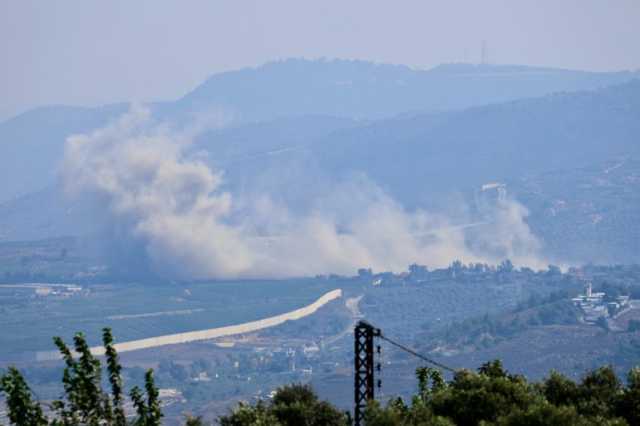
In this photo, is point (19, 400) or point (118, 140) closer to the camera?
point (19, 400)

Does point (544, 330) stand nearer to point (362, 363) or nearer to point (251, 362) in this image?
point (251, 362)

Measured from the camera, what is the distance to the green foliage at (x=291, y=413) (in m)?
32.9

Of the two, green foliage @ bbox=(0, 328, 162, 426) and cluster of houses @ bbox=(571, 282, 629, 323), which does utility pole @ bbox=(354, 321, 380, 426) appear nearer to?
green foliage @ bbox=(0, 328, 162, 426)

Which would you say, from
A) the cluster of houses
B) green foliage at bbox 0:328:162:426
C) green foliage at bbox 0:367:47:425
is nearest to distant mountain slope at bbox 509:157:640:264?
the cluster of houses

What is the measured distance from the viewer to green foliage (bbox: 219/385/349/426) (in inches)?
1294

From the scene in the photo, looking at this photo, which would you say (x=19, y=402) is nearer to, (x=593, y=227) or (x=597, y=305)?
(x=597, y=305)

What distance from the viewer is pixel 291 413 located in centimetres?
3631

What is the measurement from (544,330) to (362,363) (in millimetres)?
89960

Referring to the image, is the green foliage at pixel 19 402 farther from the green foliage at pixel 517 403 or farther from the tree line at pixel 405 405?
the green foliage at pixel 517 403

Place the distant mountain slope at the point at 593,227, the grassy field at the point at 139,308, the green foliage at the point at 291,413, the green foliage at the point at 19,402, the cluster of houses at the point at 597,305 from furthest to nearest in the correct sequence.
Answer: the distant mountain slope at the point at 593,227
the grassy field at the point at 139,308
the cluster of houses at the point at 597,305
the green foliage at the point at 291,413
the green foliage at the point at 19,402

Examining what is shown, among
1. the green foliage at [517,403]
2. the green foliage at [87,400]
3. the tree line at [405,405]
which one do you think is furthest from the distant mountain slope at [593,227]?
the green foliage at [87,400]

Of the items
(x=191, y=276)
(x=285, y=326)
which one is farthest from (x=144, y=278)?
(x=285, y=326)

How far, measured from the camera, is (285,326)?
141 meters

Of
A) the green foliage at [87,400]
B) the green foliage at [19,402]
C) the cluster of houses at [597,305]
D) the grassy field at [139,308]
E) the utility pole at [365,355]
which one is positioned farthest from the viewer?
the grassy field at [139,308]
